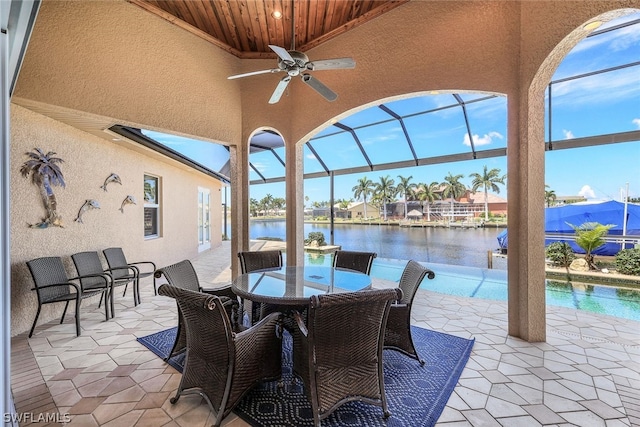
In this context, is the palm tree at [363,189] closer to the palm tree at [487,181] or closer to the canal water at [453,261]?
the canal water at [453,261]

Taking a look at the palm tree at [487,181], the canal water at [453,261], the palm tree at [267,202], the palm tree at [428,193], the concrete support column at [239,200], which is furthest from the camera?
the palm tree at [428,193]

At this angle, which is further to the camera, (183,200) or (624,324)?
(183,200)

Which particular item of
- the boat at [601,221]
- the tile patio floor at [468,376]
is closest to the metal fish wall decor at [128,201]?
the tile patio floor at [468,376]

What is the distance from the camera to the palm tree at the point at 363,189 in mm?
9438

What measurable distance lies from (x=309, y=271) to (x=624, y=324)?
431cm

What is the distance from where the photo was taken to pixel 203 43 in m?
4.83

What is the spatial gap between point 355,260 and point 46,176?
4.47m

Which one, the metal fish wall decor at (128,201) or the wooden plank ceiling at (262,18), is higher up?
the wooden plank ceiling at (262,18)

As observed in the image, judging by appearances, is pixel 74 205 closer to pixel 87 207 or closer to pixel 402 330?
pixel 87 207

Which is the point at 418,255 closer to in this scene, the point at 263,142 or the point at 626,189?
the point at 626,189

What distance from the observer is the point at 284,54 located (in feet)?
9.28

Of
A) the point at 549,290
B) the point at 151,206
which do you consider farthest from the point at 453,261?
the point at 151,206

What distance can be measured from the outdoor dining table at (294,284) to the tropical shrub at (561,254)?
6353 millimetres

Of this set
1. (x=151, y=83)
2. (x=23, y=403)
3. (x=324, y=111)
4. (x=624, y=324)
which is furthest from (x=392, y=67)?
(x=23, y=403)
